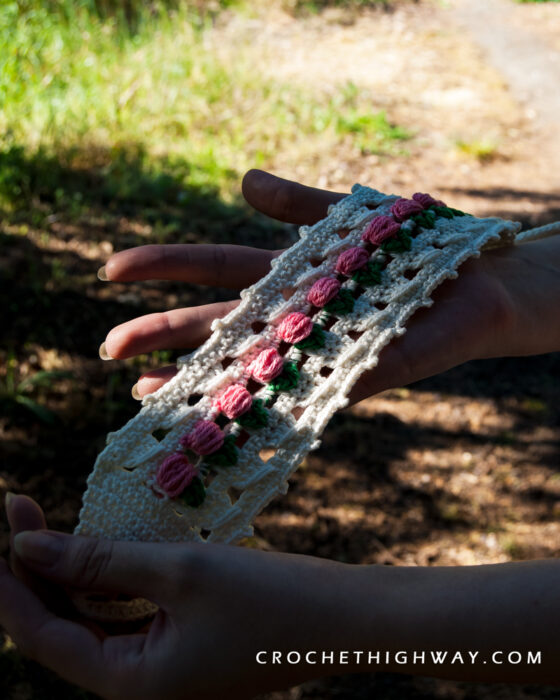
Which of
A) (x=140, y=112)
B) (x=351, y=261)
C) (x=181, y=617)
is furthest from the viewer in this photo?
(x=140, y=112)

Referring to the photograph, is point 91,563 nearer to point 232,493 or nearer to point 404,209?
point 232,493

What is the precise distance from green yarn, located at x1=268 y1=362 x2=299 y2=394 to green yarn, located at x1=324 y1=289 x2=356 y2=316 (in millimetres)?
163

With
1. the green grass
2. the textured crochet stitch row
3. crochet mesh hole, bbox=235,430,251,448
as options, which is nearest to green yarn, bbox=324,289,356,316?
the textured crochet stitch row

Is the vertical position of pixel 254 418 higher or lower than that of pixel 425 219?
lower

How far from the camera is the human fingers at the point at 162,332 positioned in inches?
53.7

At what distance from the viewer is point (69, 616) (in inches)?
47.3

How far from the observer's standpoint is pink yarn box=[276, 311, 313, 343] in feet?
4.74

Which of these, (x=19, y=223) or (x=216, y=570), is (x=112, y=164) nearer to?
(x=19, y=223)

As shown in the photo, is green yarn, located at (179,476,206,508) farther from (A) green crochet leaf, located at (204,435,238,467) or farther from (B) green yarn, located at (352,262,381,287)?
(B) green yarn, located at (352,262,381,287)

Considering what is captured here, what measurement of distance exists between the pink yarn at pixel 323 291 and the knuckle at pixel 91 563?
2.26ft

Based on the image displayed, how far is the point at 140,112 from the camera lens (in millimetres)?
3527

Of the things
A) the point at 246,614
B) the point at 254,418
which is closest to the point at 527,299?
the point at 254,418

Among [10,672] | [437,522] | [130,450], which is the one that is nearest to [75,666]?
[130,450]

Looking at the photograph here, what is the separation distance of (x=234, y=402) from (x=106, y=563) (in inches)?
16.1
